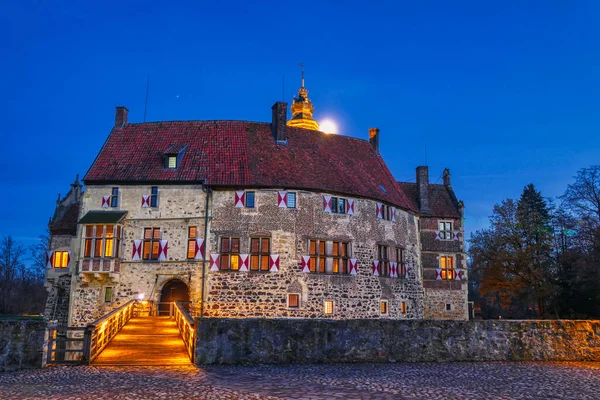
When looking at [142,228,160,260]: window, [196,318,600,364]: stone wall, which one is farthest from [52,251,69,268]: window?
[196,318,600,364]: stone wall

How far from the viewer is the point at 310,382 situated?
10844 millimetres

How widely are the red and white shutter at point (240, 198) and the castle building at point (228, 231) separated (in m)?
0.06

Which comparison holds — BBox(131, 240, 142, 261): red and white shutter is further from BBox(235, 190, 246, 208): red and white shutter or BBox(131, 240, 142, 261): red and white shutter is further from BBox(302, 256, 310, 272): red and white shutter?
BBox(302, 256, 310, 272): red and white shutter

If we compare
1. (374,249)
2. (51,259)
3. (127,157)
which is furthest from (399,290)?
(51,259)

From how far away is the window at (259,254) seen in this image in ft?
89.0

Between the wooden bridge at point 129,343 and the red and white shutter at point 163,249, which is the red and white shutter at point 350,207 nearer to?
the red and white shutter at point 163,249

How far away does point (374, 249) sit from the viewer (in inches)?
1177

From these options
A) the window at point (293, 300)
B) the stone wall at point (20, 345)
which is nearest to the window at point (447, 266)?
the window at point (293, 300)

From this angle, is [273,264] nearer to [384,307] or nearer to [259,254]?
[259,254]

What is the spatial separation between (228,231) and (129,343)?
10.9 m

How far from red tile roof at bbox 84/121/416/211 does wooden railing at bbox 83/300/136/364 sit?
932cm

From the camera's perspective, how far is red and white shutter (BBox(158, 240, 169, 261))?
89.4 ft

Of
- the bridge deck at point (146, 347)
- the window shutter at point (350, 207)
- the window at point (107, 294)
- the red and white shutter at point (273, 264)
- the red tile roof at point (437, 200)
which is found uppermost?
the red tile roof at point (437, 200)

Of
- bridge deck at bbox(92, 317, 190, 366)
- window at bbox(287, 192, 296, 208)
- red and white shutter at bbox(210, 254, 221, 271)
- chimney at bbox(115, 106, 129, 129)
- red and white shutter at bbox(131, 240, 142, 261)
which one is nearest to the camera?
bridge deck at bbox(92, 317, 190, 366)
